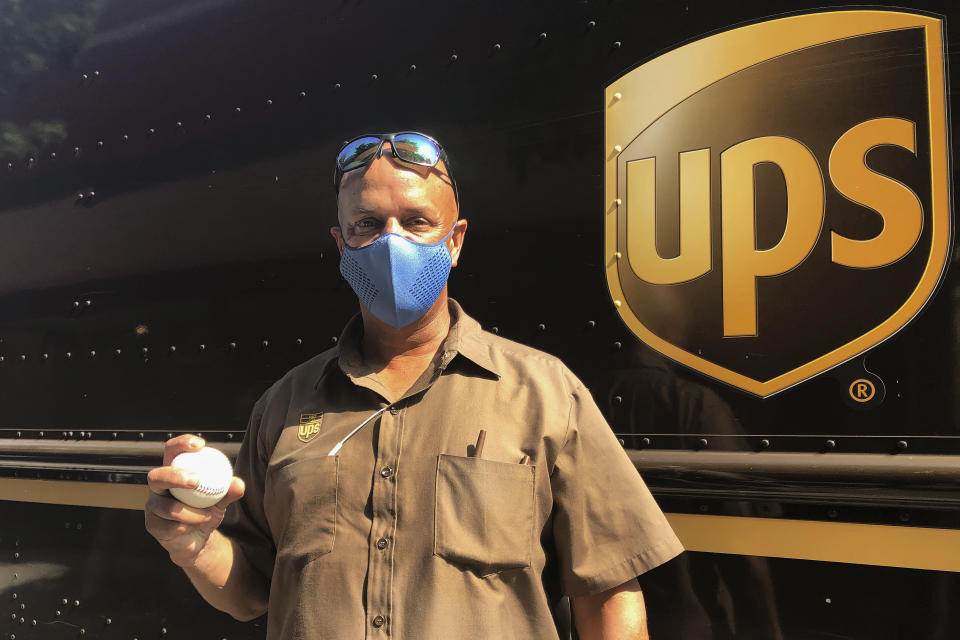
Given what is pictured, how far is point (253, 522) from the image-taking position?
5.26 feet

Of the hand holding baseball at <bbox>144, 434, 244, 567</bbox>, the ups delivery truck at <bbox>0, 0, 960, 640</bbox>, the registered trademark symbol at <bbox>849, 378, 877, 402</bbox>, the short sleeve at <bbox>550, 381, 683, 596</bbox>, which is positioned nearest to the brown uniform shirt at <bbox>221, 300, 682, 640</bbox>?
the short sleeve at <bbox>550, 381, 683, 596</bbox>

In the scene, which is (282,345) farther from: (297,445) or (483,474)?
(483,474)

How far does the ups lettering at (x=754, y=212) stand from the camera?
151cm

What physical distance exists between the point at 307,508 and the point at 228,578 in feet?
0.83

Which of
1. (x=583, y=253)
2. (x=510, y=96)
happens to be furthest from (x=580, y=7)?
A: (x=583, y=253)

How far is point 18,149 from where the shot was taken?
9.95 ft

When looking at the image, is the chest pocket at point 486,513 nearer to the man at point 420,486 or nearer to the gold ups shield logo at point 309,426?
the man at point 420,486

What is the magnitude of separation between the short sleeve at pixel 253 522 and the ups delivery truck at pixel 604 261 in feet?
2.05

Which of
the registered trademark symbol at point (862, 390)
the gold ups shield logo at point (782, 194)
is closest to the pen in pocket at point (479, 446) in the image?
the gold ups shield logo at point (782, 194)

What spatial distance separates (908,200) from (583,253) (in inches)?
25.2

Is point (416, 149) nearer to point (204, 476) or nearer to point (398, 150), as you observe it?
point (398, 150)

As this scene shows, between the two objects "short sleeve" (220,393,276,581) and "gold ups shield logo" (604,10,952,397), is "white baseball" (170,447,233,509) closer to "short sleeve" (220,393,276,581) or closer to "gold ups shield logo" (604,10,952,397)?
"short sleeve" (220,393,276,581)

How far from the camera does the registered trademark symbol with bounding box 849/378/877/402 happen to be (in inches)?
59.7

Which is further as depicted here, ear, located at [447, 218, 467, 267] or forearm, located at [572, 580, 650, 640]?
ear, located at [447, 218, 467, 267]
